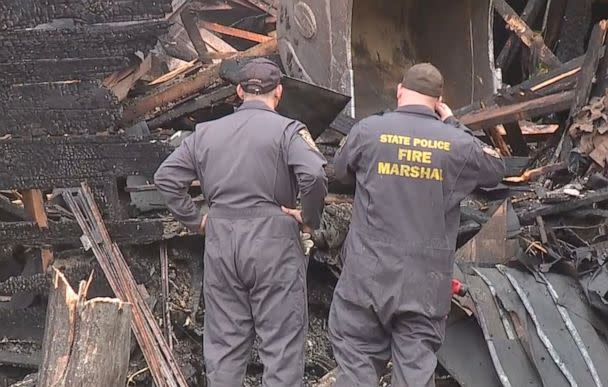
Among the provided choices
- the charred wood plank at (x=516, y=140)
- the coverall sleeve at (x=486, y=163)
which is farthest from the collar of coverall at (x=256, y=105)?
the charred wood plank at (x=516, y=140)

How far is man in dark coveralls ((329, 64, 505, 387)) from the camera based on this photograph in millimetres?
3295

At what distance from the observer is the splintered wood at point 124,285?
12.7ft

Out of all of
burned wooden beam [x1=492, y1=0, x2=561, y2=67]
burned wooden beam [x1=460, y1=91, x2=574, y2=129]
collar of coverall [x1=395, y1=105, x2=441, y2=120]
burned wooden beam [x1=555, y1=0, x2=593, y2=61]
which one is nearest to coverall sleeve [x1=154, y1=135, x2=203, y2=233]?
collar of coverall [x1=395, y1=105, x2=441, y2=120]

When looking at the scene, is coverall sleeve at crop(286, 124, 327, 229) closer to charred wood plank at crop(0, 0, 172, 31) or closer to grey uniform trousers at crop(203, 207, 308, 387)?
grey uniform trousers at crop(203, 207, 308, 387)

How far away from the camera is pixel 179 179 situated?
3545 mm

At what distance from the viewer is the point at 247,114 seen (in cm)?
352

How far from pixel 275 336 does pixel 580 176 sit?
2.87 m

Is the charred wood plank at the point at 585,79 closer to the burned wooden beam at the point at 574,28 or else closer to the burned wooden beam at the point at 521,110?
the burned wooden beam at the point at 521,110

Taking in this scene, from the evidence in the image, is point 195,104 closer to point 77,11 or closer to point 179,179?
point 77,11

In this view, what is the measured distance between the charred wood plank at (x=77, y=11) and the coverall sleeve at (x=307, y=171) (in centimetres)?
148

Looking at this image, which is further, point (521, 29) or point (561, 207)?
point (521, 29)

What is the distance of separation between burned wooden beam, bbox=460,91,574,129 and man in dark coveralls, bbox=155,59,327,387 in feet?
8.30

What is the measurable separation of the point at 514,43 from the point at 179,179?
5054 mm

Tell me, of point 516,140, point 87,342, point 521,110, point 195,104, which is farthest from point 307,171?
point 516,140
